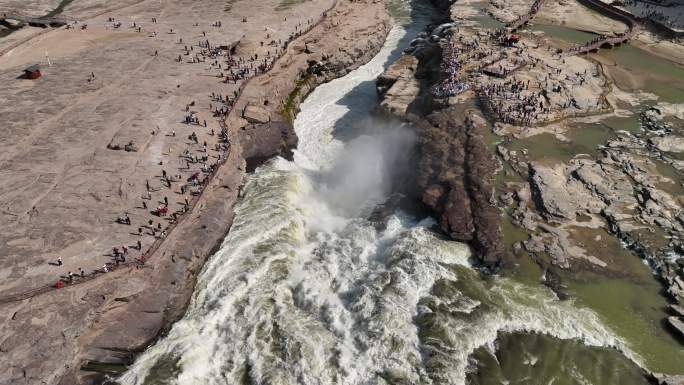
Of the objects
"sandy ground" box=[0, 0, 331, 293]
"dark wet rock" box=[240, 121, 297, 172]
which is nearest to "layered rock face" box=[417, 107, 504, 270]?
"dark wet rock" box=[240, 121, 297, 172]

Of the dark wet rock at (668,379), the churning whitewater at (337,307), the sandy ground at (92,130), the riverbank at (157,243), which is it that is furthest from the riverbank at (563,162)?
the sandy ground at (92,130)

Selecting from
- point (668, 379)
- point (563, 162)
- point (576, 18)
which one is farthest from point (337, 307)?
point (576, 18)

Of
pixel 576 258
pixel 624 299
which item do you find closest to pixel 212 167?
pixel 576 258

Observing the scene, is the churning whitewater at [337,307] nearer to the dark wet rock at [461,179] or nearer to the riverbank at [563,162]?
the dark wet rock at [461,179]

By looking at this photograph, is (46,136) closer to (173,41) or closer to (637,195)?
(173,41)

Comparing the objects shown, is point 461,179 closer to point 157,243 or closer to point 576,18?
point 157,243
